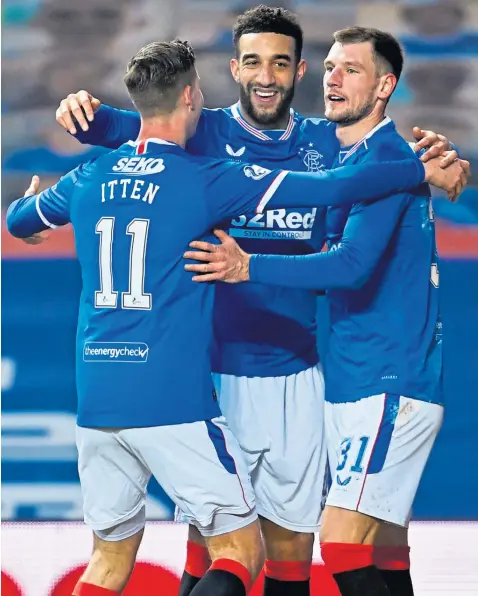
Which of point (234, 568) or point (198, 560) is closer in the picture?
point (234, 568)

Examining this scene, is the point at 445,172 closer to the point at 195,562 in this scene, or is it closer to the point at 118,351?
the point at 118,351

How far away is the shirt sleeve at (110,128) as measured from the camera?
11.7ft

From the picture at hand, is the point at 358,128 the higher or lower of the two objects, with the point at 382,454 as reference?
higher

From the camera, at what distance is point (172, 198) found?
286cm

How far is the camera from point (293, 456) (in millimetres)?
3428

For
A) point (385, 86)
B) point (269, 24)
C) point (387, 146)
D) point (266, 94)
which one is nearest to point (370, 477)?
point (387, 146)

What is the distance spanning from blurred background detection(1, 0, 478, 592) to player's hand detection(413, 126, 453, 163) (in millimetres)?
2311

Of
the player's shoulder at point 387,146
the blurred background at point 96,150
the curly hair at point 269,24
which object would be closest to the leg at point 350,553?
the player's shoulder at point 387,146

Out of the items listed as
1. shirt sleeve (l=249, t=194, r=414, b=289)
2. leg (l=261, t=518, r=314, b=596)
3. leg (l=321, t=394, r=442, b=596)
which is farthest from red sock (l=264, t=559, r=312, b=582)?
shirt sleeve (l=249, t=194, r=414, b=289)

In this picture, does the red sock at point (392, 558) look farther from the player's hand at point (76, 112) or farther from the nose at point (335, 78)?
the player's hand at point (76, 112)

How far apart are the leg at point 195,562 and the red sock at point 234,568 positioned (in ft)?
2.14

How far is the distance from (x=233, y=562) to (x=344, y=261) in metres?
0.83

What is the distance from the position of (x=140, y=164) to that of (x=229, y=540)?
0.98 metres

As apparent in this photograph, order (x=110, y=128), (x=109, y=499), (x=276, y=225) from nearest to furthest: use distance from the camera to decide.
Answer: (x=109, y=499) < (x=276, y=225) < (x=110, y=128)
